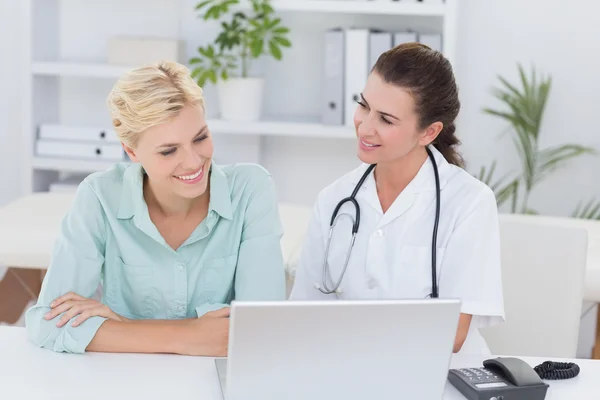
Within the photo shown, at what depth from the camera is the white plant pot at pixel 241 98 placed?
3434 mm

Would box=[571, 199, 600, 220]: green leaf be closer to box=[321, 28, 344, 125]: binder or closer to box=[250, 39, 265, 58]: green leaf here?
box=[321, 28, 344, 125]: binder

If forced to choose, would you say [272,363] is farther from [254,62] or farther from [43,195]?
[254,62]

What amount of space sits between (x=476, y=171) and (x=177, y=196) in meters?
2.08

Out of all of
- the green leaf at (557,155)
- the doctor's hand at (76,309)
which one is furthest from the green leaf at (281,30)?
the doctor's hand at (76,309)

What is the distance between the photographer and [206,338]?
5.08 feet

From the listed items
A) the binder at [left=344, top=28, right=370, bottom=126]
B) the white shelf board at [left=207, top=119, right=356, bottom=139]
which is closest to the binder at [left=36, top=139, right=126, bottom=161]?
the white shelf board at [left=207, top=119, right=356, bottom=139]

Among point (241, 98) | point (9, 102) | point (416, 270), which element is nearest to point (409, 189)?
point (416, 270)

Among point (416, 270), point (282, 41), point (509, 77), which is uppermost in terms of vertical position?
point (282, 41)

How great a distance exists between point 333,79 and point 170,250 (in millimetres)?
1791

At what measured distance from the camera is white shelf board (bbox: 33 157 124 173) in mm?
3607

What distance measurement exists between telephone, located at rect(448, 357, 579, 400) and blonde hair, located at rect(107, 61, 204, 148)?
69 cm

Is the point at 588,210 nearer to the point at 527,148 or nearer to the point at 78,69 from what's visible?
the point at 527,148

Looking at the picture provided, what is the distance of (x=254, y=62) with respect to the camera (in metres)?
3.62

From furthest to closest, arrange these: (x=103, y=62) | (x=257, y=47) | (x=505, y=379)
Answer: (x=103, y=62) < (x=257, y=47) < (x=505, y=379)
